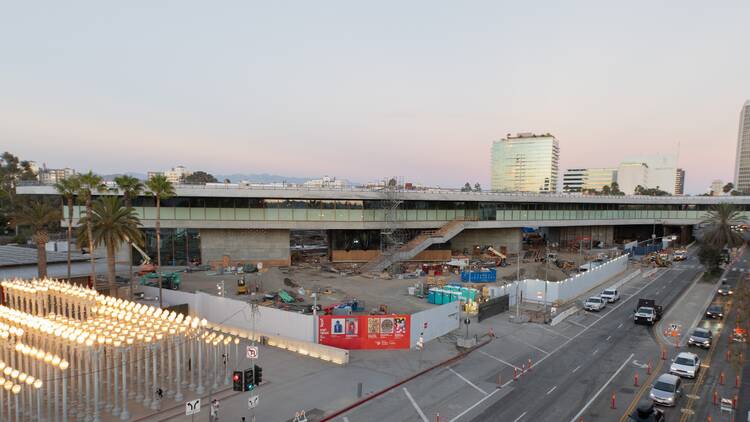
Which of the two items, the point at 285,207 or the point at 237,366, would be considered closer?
the point at 237,366

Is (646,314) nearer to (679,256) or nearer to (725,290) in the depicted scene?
(725,290)

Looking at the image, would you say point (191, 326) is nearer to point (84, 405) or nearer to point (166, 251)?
point (84, 405)

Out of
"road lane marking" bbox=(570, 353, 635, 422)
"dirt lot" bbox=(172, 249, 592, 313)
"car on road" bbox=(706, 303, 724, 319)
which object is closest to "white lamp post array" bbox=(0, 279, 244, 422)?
"dirt lot" bbox=(172, 249, 592, 313)

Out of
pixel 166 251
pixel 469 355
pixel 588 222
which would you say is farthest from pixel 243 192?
pixel 588 222

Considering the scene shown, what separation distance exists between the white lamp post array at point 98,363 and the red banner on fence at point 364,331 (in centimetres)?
701

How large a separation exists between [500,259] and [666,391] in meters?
49.9

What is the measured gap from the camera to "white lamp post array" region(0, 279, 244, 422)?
66.8 ft

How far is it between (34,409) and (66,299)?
12.7m

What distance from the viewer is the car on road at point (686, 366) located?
26.6 metres

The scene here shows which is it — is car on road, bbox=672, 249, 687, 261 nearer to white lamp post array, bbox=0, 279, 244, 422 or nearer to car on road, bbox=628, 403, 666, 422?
car on road, bbox=628, 403, 666, 422

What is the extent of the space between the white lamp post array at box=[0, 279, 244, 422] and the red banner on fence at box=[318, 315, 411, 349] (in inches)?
276

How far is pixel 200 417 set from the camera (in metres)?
21.2

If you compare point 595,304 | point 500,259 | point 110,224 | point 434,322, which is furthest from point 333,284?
point 500,259

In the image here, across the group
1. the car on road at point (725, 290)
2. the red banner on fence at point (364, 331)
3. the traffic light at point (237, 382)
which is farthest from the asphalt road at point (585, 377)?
the car on road at point (725, 290)
